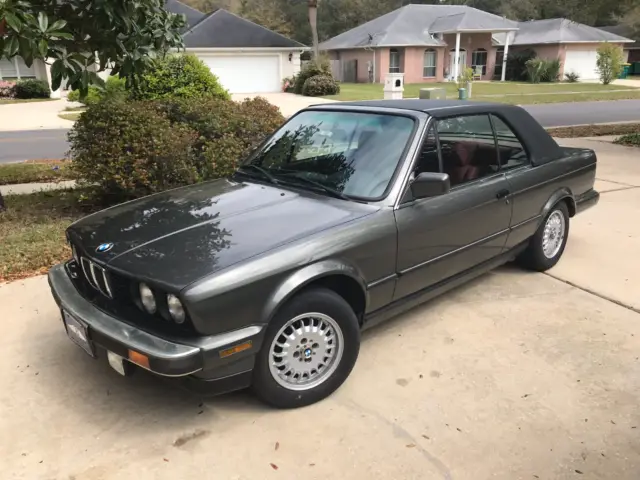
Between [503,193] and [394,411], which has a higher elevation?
[503,193]

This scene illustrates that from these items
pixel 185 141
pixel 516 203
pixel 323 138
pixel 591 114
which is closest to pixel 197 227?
pixel 323 138

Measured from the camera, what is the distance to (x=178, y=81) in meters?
8.11

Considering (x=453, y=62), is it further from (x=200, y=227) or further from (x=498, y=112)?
(x=200, y=227)

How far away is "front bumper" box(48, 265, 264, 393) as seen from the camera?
2.58 meters

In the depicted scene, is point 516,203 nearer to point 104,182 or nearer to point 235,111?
point 235,111

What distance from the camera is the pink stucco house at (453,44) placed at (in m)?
41.2

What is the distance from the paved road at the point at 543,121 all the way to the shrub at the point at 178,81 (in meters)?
5.20

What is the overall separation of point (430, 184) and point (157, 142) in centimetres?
374

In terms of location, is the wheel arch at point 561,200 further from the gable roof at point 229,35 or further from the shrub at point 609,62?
the shrub at point 609,62

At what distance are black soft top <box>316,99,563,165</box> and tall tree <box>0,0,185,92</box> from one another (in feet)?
7.98

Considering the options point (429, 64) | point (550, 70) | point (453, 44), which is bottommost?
point (550, 70)

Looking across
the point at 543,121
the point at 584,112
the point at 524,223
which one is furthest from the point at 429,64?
the point at 524,223

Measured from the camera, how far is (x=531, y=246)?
4.87m

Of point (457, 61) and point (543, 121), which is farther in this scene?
point (457, 61)
